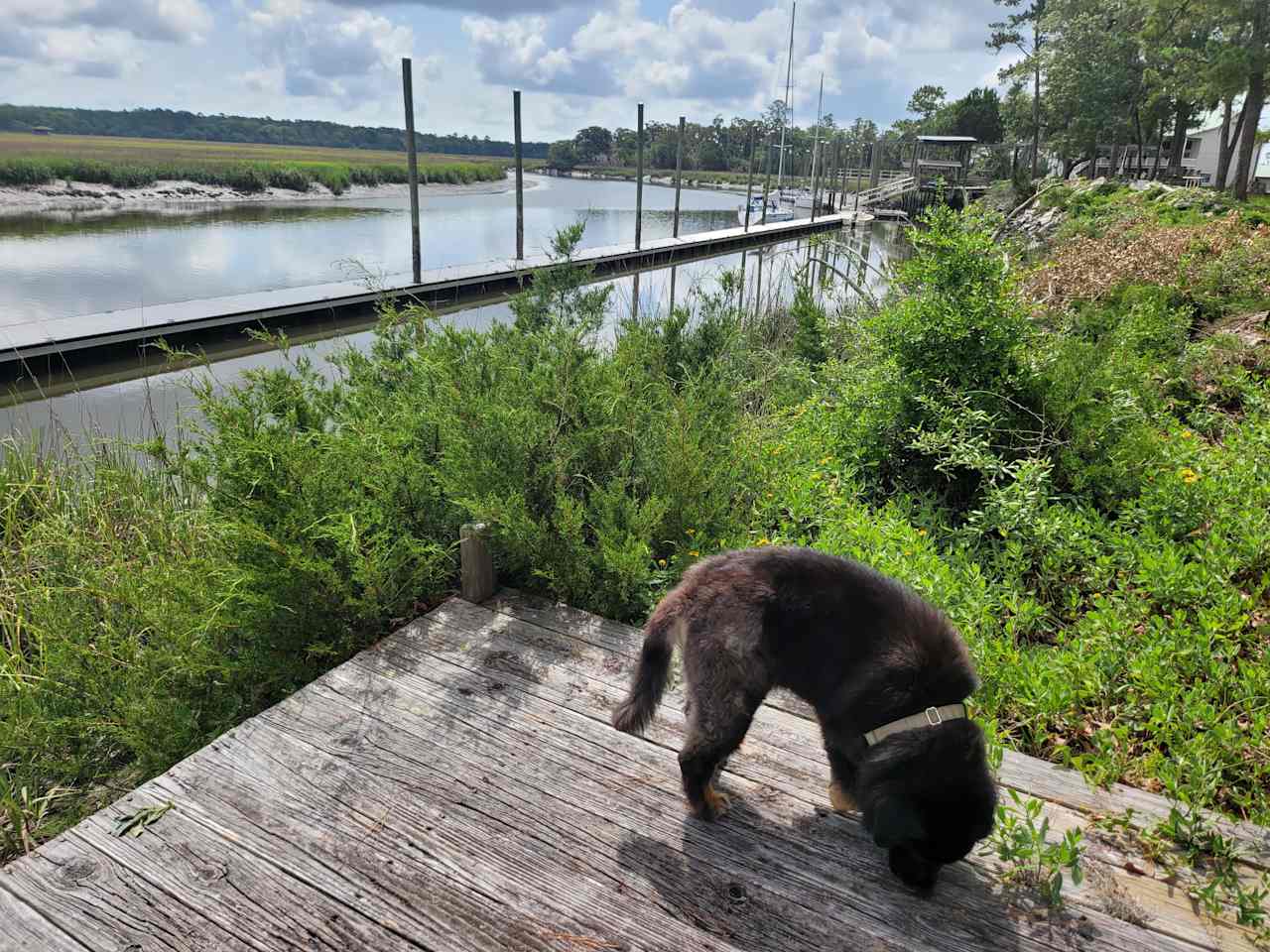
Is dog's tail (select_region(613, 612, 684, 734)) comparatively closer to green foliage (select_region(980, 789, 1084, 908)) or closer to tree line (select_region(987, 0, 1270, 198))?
green foliage (select_region(980, 789, 1084, 908))

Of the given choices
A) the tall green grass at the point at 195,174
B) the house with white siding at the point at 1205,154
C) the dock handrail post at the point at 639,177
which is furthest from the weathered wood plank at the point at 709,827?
the house with white siding at the point at 1205,154

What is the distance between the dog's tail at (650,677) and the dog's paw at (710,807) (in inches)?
9.9

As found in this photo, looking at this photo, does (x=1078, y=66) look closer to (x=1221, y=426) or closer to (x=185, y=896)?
(x=1221, y=426)

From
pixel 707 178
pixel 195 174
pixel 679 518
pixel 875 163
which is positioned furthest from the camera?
pixel 707 178

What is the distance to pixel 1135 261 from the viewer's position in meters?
7.21

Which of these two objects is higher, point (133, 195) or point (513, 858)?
point (133, 195)

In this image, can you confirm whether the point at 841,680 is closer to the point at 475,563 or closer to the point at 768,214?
the point at 475,563

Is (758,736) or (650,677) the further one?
(758,736)

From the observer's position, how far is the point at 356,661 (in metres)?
2.65

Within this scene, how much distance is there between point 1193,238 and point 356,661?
918 cm

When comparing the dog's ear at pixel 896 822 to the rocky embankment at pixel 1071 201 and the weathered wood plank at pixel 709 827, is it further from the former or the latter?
the rocky embankment at pixel 1071 201

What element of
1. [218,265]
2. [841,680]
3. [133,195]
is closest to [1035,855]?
[841,680]

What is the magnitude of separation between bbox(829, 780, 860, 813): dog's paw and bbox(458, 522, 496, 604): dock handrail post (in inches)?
64.3

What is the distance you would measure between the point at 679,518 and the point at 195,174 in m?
34.5
